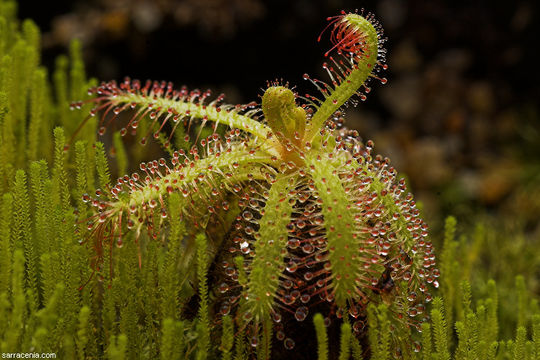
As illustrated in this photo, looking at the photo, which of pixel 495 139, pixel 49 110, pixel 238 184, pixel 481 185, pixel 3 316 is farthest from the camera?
pixel 495 139

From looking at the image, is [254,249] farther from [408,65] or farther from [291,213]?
[408,65]

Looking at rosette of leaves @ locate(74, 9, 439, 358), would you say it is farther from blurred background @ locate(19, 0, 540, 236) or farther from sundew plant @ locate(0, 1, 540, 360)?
blurred background @ locate(19, 0, 540, 236)

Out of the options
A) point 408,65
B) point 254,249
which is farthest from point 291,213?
point 408,65

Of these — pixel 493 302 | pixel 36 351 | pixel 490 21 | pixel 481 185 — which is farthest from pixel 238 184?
pixel 490 21

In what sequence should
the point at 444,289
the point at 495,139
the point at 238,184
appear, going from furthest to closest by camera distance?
the point at 495,139
the point at 444,289
the point at 238,184

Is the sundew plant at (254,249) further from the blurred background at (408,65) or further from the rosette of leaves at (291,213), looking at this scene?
the blurred background at (408,65)

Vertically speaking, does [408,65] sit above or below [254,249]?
above

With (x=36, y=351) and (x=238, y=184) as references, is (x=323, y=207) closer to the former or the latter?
(x=238, y=184)

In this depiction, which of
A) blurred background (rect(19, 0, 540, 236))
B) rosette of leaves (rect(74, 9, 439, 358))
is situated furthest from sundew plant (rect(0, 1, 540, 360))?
blurred background (rect(19, 0, 540, 236))
